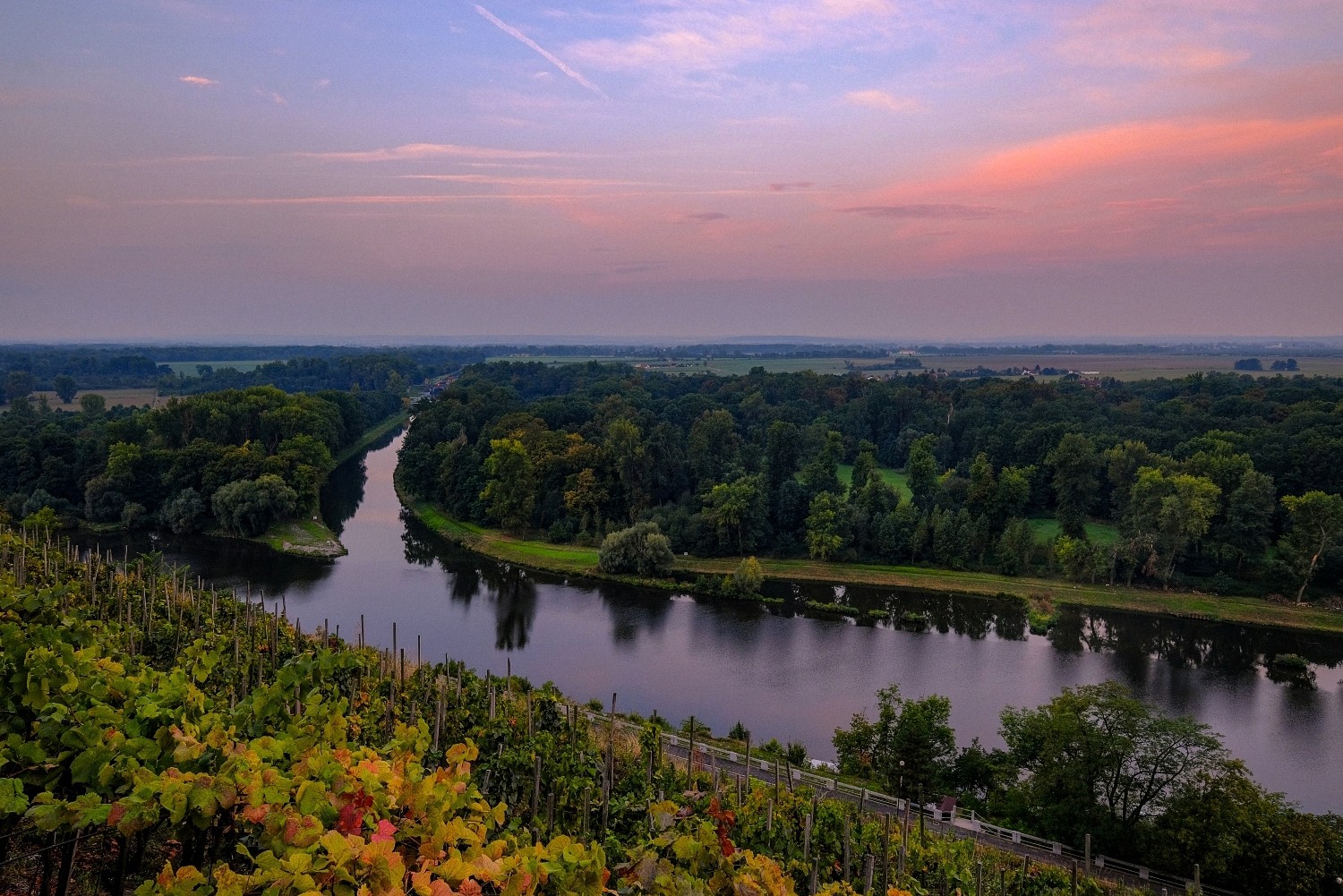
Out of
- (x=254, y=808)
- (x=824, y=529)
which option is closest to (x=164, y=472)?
(x=824, y=529)

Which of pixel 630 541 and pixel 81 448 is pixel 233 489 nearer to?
pixel 81 448

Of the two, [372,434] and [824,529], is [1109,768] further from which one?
[372,434]

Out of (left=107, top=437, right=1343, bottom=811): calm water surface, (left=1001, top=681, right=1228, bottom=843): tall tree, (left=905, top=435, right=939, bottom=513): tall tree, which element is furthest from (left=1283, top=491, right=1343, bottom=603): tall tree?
(left=1001, top=681, right=1228, bottom=843): tall tree

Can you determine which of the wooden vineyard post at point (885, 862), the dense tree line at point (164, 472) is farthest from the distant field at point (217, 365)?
the wooden vineyard post at point (885, 862)

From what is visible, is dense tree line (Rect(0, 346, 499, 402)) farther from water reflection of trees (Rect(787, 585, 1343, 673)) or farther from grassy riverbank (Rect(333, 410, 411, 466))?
water reflection of trees (Rect(787, 585, 1343, 673))

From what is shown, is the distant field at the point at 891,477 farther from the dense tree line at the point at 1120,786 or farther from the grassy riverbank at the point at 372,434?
the grassy riverbank at the point at 372,434

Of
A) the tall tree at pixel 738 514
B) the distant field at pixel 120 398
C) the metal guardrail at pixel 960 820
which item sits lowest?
the metal guardrail at pixel 960 820
